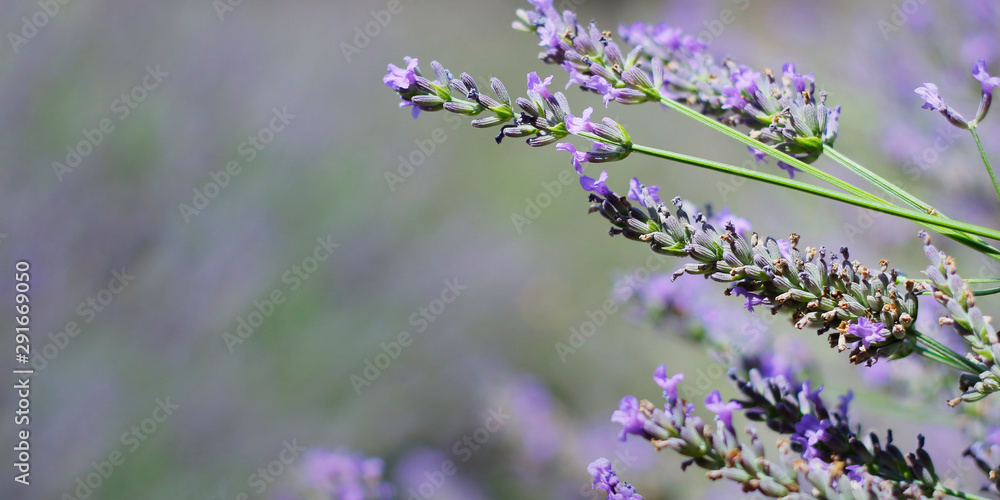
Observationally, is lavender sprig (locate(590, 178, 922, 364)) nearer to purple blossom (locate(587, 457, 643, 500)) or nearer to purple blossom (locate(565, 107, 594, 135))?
purple blossom (locate(565, 107, 594, 135))

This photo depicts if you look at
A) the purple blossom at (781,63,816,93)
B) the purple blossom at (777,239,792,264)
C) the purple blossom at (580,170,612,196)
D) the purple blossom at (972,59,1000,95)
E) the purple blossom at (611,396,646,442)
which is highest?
the purple blossom at (972,59,1000,95)

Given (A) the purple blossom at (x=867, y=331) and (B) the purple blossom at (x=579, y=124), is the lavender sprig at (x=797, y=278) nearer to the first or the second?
(A) the purple blossom at (x=867, y=331)

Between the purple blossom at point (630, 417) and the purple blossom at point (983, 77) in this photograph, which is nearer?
the purple blossom at point (983, 77)

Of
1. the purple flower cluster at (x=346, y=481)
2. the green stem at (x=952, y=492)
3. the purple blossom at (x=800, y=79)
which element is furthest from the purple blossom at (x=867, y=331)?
the purple flower cluster at (x=346, y=481)

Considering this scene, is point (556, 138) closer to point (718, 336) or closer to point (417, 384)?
point (718, 336)

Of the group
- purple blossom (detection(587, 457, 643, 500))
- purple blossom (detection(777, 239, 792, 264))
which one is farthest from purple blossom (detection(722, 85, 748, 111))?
purple blossom (detection(587, 457, 643, 500))

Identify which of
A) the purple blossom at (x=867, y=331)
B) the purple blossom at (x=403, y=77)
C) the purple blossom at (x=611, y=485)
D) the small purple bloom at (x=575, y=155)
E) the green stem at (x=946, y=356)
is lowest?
the purple blossom at (x=611, y=485)

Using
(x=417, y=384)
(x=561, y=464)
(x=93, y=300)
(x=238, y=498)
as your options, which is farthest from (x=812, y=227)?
(x=93, y=300)

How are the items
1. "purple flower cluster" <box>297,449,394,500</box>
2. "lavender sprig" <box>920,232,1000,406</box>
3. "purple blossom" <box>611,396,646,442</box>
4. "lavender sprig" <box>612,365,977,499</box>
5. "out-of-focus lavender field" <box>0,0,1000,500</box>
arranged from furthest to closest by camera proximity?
"out-of-focus lavender field" <box>0,0,1000,500</box>
"purple flower cluster" <box>297,449,394,500</box>
"purple blossom" <box>611,396,646,442</box>
"lavender sprig" <box>612,365,977,499</box>
"lavender sprig" <box>920,232,1000,406</box>
